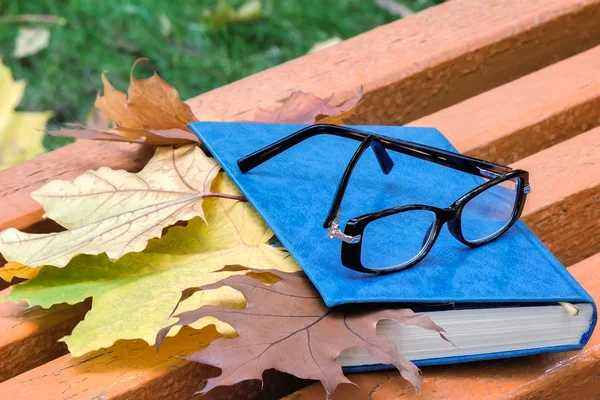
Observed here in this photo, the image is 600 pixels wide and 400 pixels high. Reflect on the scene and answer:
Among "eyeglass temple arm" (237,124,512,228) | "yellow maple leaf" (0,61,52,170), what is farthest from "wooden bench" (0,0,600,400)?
"yellow maple leaf" (0,61,52,170)

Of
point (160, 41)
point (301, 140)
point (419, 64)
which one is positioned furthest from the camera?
point (160, 41)

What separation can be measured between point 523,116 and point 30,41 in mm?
1216

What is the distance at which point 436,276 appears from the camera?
0.72 meters

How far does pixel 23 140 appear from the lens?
1.53 meters

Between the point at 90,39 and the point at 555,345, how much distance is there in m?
1.44

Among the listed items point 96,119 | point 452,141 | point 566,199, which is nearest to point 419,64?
point 452,141

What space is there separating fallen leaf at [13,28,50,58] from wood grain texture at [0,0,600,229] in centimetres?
85

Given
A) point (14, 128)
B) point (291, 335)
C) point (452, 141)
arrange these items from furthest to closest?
point (14, 128) < point (452, 141) < point (291, 335)

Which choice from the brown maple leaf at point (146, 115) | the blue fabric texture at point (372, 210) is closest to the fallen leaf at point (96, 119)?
the brown maple leaf at point (146, 115)

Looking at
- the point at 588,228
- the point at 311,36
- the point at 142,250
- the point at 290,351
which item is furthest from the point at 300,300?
the point at 311,36

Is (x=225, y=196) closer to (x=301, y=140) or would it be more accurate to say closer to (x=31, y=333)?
(x=301, y=140)

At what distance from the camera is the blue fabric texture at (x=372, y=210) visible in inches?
27.7

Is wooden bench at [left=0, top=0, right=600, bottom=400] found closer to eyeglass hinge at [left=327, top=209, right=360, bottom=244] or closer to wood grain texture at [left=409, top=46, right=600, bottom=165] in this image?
wood grain texture at [left=409, top=46, right=600, bottom=165]

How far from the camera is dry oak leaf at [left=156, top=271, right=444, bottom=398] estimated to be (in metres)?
0.65
